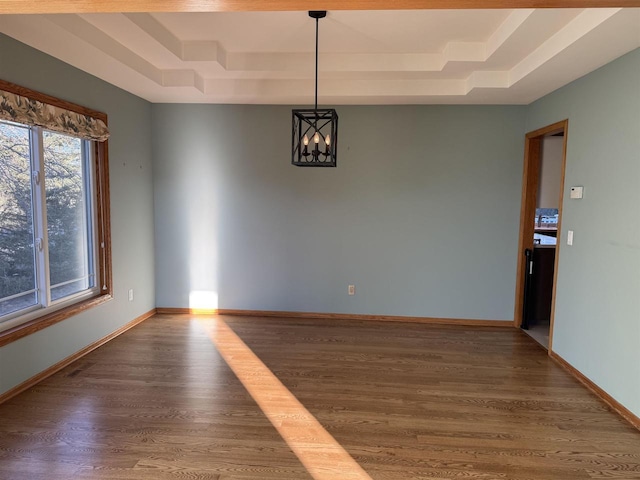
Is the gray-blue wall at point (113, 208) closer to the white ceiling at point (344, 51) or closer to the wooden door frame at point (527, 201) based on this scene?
the white ceiling at point (344, 51)

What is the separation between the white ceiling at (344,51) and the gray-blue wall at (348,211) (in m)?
0.30

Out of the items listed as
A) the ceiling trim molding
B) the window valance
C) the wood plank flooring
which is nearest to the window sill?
the wood plank flooring

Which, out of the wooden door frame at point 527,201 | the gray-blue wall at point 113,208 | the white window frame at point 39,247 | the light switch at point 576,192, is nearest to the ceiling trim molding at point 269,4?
the gray-blue wall at point 113,208

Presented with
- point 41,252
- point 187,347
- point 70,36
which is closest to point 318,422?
point 187,347

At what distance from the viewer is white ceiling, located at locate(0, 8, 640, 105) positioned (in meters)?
2.66

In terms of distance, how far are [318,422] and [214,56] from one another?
10.1 feet

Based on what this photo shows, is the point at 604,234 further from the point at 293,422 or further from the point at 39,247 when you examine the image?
the point at 39,247

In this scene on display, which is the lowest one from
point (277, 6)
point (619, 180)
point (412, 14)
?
point (619, 180)

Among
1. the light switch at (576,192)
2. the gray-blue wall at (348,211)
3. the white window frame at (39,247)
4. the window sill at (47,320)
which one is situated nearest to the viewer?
the window sill at (47,320)

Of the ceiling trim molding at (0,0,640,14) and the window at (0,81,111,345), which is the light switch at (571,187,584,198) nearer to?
the ceiling trim molding at (0,0,640,14)

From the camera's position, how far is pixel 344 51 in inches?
143

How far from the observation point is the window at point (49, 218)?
2.85 metres

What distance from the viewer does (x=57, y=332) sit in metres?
3.26

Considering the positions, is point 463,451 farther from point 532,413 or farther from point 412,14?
point 412,14
